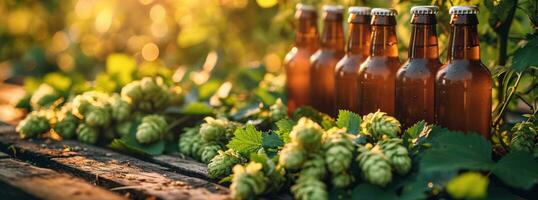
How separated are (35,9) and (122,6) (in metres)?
1.19

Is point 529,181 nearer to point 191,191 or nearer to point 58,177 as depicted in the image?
point 191,191

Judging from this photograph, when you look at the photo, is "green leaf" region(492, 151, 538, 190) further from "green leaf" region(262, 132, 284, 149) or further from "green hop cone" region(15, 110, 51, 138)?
"green hop cone" region(15, 110, 51, 138)

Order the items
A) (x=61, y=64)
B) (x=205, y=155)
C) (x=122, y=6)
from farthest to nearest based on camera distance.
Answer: (x=61, y=64) → (x=122, y=6) → (x=205, y=155)

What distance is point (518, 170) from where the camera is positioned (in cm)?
164

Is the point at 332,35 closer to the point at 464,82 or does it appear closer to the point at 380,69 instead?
the point at 380,69

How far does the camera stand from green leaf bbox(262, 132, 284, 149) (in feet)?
6.23

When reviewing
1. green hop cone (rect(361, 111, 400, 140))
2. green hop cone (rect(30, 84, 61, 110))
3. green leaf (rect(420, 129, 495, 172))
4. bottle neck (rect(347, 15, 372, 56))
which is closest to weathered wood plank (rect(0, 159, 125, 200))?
green hop cone (rect(361, 111, 400, 140))

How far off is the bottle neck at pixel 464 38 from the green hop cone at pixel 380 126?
297 mm

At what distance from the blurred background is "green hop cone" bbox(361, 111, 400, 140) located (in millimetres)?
553

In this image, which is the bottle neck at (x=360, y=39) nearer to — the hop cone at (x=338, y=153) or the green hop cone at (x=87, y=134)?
the hop cone at (x=338, y=153)

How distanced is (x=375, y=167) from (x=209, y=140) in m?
0.78

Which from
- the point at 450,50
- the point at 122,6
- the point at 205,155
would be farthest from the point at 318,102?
the point at 122,6

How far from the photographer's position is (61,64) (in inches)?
223

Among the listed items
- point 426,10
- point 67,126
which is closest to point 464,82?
point 426,10
